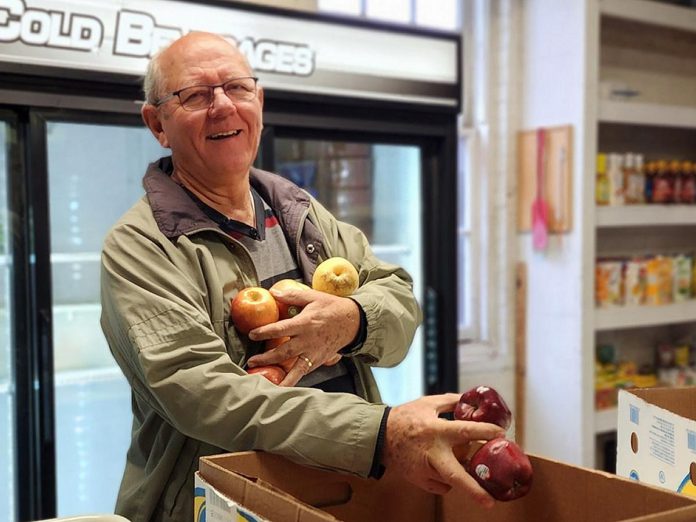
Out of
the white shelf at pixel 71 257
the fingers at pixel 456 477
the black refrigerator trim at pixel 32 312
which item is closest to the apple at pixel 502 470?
the fingers at pixel 456 477

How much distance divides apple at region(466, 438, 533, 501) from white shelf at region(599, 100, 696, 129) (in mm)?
2832

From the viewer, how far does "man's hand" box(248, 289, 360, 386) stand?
129 cm

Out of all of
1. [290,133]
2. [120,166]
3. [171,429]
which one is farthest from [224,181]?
[120,166]

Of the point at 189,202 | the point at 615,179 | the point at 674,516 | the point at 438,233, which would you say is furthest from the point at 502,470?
the point at 615,179

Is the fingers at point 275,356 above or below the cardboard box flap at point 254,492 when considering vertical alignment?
above

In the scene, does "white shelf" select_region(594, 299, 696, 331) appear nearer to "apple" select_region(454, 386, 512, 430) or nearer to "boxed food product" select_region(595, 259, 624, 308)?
"boxed food product" select_region(595, 259, 624, 308)

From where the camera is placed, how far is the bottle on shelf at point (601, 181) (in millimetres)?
3592

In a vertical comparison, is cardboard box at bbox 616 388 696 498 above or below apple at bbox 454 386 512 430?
below

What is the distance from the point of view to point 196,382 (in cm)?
114

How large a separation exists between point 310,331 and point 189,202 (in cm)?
33

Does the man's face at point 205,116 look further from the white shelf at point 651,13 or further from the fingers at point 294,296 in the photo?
the white shelf at point 651,13

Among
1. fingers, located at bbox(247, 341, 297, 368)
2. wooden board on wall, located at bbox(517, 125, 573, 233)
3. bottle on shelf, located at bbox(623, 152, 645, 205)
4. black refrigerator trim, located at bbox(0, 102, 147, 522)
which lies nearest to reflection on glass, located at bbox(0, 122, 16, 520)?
black refrigerator trim, located at bbox(0, 102, 147, 522)

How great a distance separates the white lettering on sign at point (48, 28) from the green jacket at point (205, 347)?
90cm

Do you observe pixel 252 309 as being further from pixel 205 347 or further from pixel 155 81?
pixel 155 81
